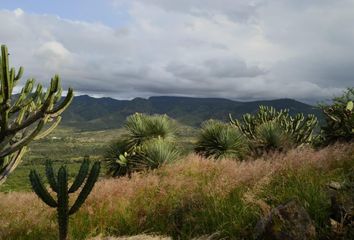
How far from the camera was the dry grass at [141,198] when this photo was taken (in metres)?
9.70

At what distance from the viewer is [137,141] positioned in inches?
792

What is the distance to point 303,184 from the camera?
28.1 feet

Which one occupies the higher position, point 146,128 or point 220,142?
point 146,128

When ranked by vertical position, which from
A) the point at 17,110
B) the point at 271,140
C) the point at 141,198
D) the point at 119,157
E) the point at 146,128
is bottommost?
the point at 119,157

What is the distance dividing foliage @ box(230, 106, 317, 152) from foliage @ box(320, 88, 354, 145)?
2.17 metres

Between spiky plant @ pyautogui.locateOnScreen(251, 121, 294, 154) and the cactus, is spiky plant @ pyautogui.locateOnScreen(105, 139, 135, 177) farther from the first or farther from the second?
the cactus

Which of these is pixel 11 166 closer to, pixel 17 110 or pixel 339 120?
pixel 17 110

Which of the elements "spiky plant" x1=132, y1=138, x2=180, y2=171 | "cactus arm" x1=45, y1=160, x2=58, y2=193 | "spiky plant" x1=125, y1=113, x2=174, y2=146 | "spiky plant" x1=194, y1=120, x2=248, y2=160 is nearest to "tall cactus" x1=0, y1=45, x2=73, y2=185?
"cactus arm" x1=45, y1=160, x2=58, y2=193

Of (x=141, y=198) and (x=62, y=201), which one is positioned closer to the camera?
(x=62, y=201)

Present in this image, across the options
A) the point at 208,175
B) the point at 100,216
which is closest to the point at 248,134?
the point at 208,175

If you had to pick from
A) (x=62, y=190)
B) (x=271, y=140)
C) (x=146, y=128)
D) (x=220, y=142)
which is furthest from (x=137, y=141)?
(x=62, y=190)

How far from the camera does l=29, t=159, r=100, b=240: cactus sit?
8852 mm

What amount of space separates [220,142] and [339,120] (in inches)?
206

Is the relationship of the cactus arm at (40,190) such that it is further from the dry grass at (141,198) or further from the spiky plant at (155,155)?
the spiky plant at (155,155)
